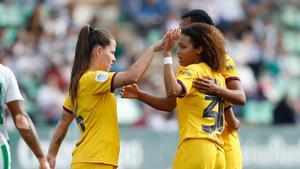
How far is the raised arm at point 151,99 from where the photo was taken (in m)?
9.12

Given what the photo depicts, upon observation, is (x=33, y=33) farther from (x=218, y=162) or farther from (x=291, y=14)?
(x=218, y=162)

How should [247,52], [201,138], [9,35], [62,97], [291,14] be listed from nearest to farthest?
[201,138] → [62,97] → [9,35] → [247,52] → [291,14]

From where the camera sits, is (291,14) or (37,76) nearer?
(37,76)

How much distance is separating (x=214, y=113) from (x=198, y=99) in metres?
0.22

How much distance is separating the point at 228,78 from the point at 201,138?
2.61 ft

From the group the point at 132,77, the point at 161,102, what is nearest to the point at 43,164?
the point at 132,77

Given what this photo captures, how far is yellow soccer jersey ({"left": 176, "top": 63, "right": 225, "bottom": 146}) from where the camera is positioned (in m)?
8.51

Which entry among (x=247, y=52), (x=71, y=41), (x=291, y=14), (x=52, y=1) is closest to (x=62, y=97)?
(x=71, y=41)

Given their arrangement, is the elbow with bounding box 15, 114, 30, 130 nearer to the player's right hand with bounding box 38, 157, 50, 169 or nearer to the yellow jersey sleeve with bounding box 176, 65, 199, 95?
the player's right hand with bounding box 38, 157, 50, 169

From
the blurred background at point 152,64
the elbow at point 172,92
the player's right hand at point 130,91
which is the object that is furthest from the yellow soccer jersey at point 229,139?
the blurred background at point 152,64

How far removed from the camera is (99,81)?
859 centimetres

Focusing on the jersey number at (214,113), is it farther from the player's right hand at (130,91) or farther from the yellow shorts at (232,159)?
the player's right hand at (130,91)

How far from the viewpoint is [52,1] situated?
2011cm

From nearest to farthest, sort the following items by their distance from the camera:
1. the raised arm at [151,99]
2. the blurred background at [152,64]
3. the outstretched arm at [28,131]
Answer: the outstretched arm at [28,131], the raised arm at [151,99], the blurred background at [152,64]
